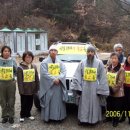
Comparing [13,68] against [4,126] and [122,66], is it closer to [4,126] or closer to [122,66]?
[4,126]

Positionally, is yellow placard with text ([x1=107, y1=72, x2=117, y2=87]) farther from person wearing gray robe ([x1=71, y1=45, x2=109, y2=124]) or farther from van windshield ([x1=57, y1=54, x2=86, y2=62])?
van windshield ([x1=57, y1=54, x2=86, y2=62])

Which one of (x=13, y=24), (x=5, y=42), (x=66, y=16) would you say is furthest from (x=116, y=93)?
(x=66, y=16)

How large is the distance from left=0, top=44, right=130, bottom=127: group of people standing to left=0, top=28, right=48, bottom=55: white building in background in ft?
53.7

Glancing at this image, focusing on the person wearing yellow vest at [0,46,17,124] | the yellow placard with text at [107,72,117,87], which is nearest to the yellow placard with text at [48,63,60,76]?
the person wearing yellow vest at [0,46,17,124]

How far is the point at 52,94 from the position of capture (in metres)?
7.90

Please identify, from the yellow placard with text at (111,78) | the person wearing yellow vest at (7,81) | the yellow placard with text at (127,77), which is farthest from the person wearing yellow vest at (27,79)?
the yellow placard with text at (127,77)

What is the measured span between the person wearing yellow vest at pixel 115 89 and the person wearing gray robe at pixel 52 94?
102 centimetres

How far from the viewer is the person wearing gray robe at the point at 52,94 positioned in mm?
7883

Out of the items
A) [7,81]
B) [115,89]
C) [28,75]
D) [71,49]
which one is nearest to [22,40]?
[71,49]

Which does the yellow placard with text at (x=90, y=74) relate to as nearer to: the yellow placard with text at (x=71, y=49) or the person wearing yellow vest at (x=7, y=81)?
the person wearing yellow vest at (x=7, y=81)

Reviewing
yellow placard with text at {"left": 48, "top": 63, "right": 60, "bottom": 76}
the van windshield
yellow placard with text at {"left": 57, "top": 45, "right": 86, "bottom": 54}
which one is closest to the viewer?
yellow placard with text at {"left": 48, "top": 63, "right": 60, "bottom": 76}

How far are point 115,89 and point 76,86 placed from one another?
856mm

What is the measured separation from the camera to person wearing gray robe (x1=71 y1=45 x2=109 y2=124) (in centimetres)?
765

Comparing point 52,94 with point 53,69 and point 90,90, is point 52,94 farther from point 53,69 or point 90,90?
point 90,90
